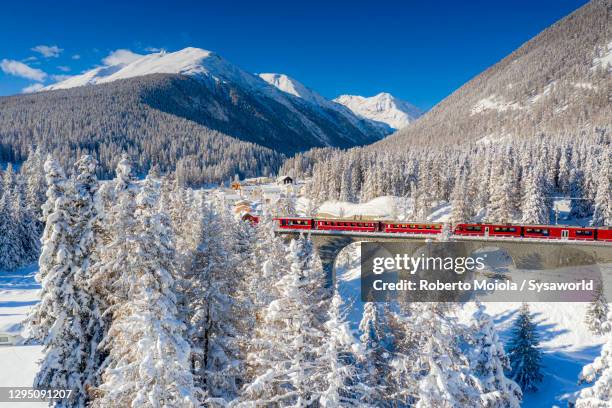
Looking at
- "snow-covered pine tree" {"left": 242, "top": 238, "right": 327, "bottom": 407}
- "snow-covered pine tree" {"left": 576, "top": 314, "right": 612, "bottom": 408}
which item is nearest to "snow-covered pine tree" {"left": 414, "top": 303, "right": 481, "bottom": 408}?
"snow-covered pine tree" {"left": 576, "top": 314, "right": 612, "bottom": 408}

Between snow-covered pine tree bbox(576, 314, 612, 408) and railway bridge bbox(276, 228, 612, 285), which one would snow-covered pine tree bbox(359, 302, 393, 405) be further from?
railway bridge bbox(276, 228, 612, 285)

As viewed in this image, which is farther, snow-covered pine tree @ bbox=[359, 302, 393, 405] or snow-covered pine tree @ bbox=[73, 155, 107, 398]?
snow-covered pine tree @ bbox=[73, 155, 107, 398]

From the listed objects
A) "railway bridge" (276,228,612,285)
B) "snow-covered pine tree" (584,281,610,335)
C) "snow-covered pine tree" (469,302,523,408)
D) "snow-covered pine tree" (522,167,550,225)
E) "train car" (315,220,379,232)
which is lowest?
"snow-covered pine tree" (584,281,610,335)

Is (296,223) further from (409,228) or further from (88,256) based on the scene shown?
(88,256)

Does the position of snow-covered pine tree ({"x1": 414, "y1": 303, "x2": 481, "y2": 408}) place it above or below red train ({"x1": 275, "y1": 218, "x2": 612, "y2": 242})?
below

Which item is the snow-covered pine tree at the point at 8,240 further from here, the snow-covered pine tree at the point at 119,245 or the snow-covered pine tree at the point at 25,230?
the snow-covered pine tree at the point at 119,245

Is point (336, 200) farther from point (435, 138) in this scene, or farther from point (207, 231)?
point (435, 138)
